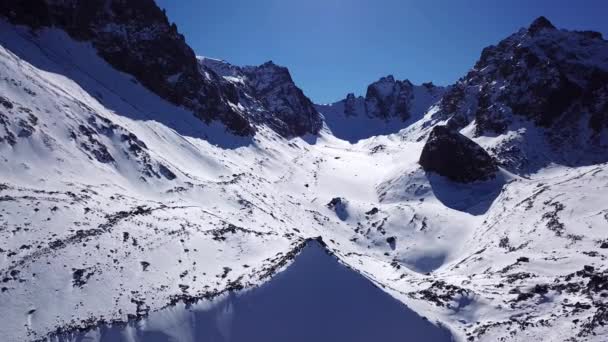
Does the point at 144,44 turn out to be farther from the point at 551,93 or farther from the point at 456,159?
the point at 551,93

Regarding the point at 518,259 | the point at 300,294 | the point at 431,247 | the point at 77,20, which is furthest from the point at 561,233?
the point at 77,20

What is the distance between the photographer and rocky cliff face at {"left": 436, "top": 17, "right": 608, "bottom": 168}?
73.4 m

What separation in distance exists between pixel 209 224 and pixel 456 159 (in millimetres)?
45204

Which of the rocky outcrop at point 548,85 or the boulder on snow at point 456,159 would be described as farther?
the rocky outcrop at point 548,85

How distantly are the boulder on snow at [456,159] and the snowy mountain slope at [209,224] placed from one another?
1.73 meters

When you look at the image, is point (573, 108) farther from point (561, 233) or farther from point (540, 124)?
point (561, 233)

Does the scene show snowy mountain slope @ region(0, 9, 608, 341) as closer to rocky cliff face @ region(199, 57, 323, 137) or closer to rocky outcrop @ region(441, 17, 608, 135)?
rocky outcrop @ region(441, 17, 608, 135)

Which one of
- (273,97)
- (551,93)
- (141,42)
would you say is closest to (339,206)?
(551,93)

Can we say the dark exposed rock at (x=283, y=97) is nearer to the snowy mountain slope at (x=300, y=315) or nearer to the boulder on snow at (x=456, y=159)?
the boulder on snow at (x=456, y=159)

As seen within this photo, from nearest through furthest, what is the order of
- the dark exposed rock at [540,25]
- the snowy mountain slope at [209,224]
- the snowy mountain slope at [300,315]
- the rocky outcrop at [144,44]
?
1. the snowy mountain slope at [300,315]
2. the snowy mountain slope at [209,224]
3. the rocky outcrop at [144,44]
4. the dark exposed rock at [540,25]


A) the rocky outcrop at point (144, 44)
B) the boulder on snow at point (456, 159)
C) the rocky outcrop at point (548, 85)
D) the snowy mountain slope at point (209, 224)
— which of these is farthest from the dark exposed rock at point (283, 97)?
the snowy mountain slope at point (209, 224)

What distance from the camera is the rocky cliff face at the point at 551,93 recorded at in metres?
73.4

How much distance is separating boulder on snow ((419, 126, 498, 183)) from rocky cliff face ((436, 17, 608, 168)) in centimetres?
660

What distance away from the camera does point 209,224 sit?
4053 centimetres
